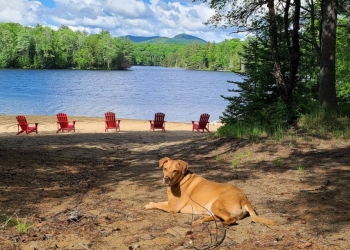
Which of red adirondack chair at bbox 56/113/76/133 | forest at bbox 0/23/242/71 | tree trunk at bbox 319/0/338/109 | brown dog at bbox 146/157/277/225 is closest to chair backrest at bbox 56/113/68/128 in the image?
red adirondack chair at bbox 56/113/76/133

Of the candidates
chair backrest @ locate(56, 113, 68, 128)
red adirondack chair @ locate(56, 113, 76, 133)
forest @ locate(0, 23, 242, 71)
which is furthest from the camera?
forest @ locate(0, 23, 242, 71)

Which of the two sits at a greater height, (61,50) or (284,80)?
(61,50)

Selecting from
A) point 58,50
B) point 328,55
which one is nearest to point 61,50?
point 58,50

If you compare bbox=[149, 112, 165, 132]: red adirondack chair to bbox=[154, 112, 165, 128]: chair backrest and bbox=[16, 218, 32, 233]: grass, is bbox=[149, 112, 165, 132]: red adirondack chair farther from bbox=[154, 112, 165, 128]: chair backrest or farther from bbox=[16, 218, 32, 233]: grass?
bbox=[16, 218, 32, 233]: grass

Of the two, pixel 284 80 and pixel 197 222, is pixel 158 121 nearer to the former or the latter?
pixel 284 80

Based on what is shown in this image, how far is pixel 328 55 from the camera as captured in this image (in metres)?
9.91

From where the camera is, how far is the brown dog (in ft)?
14.2

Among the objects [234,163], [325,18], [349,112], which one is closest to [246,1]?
[325,18]

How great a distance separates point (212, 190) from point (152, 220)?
0.83m

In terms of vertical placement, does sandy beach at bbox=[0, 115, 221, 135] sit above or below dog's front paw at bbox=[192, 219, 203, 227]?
below

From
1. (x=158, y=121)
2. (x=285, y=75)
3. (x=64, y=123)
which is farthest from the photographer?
(x=158, y=121)

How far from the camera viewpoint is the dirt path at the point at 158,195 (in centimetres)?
384

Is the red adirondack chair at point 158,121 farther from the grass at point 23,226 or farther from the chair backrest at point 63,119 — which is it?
the grass at point 23,226

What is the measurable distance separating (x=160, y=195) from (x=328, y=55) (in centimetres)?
660
